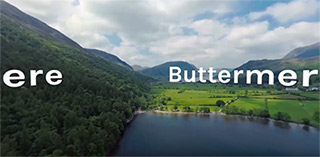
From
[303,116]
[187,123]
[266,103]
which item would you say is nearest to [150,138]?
[187,123]

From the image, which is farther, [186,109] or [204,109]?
[186,109]

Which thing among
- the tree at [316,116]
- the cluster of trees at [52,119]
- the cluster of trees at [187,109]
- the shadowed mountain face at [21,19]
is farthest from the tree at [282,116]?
the shadowed mountain face at [21,19]

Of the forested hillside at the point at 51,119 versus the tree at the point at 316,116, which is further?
the tree at the point at 316,116

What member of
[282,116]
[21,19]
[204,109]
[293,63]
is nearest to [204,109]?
[204,109]

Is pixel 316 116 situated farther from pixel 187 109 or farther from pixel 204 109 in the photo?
pixel 187 109

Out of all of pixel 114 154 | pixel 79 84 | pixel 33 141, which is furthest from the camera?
pixel 79 84

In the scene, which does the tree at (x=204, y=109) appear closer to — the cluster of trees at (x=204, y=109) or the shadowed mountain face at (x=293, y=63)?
the cluster of trees at (x=204, y=109)

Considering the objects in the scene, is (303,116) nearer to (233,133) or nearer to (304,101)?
(304,101)

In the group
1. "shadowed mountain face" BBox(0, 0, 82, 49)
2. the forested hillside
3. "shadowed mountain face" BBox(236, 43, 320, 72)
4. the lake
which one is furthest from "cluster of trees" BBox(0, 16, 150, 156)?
"shadowed mountain face" BBox(236, 43, 320, 72)
